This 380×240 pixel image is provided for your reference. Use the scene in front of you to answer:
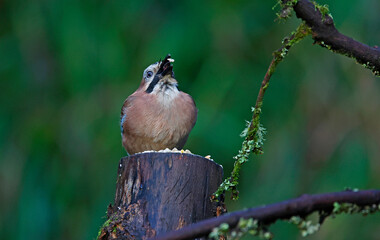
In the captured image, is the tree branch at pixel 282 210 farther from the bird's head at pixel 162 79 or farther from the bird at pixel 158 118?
the bird's head at pixel 162 79

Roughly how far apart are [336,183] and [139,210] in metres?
4.00

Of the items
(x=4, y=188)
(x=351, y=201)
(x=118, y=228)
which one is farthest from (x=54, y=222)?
(x=351, y=201)

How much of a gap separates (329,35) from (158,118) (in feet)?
6.84

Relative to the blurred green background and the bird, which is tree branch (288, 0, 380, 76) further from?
the blurred green background

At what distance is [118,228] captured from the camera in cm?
249

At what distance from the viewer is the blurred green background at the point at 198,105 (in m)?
6.42

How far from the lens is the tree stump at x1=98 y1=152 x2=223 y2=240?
242 centimetres

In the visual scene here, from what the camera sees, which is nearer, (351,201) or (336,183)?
(351,201)

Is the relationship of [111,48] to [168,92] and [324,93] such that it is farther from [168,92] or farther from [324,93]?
[168,92]

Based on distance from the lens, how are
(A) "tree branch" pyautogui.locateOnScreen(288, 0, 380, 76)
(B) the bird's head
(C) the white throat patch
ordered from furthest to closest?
(B) the bird's head → (C) the white throat patch → (A) "tree branch" pyautogui.locateOnScreen(288, 0, 380, 76)

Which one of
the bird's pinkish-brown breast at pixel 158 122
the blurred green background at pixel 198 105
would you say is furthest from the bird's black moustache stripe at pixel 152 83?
the blurred green background at pixel 198 105

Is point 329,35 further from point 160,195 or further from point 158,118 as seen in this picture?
point 158,118

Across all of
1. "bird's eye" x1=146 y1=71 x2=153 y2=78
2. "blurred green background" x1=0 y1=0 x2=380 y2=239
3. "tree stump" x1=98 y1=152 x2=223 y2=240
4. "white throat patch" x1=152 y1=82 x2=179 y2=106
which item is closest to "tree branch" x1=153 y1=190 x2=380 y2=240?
"tree stump" x1=98 y1=152 x2=223 y2=240

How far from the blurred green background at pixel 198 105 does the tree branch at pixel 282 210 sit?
4811mm
